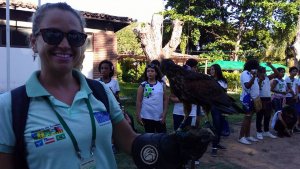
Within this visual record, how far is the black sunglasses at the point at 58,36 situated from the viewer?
1676mm

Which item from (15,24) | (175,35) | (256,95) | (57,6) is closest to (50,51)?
(57,6)

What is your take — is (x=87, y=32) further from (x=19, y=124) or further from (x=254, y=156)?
(x=19, y=124)

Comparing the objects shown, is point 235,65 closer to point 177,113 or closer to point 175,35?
point 175,35

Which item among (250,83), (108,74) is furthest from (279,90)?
(108,74)

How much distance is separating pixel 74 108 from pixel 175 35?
14.0 meters

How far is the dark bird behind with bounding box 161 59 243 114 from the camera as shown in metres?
2.84

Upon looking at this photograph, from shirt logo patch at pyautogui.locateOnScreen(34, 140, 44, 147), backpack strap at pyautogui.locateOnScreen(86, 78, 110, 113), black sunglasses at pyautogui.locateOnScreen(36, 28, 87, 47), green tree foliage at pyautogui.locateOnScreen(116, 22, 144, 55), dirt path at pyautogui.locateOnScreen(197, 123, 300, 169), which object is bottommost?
dirt path at pyautogui.locateOnScreen(197, 123, 300, 169)

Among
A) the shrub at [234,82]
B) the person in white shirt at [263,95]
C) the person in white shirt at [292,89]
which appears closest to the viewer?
the person in white shirt at [263,95]

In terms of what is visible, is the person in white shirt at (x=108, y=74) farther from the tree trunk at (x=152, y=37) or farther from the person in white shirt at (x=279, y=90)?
the tree trunk at (x=152, y=37)

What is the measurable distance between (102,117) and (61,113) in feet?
0.69

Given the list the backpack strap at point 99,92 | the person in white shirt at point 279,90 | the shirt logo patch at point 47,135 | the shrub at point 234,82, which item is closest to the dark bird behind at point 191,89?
the backpack strap at point 99,92

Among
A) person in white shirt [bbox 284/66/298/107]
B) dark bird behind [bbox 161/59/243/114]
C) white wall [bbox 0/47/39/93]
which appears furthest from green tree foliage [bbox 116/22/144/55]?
dark bird behind [bbox 161/59/243/114]

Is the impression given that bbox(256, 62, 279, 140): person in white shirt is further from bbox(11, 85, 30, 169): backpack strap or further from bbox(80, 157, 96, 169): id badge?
bbox(11, 85, 30, 169): backpack strap

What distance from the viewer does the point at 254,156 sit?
6.90 metres
